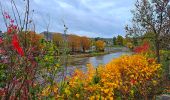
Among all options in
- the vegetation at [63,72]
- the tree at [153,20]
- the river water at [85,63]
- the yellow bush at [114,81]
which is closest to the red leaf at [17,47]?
the vegetation at [63,72]

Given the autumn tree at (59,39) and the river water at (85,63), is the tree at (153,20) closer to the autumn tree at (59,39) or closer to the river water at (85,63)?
the river water at (85,63)

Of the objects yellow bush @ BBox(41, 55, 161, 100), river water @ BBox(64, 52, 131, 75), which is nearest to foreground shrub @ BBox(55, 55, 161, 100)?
yellow bush @ BBox(41, 55, 161, 100)

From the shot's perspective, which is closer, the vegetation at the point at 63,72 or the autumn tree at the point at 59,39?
the vegetation at the point at 63,72

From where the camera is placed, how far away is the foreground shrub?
7.55m

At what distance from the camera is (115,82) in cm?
908

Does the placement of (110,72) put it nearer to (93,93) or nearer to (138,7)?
(93,93)

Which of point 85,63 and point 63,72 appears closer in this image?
point 63,72

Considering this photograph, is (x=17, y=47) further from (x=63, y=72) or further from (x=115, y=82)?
(x=115, y=82)

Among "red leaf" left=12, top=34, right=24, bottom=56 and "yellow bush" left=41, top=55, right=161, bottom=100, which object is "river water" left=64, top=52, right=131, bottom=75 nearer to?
"yellow bush" left=41, top=55, right=161, bottom=100

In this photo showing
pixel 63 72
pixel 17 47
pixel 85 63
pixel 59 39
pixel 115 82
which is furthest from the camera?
pixel 85 63

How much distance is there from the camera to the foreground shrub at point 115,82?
297 inches

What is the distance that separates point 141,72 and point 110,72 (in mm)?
1868

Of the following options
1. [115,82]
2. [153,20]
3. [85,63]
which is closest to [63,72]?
[115,82]

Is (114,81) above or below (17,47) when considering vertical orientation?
below
